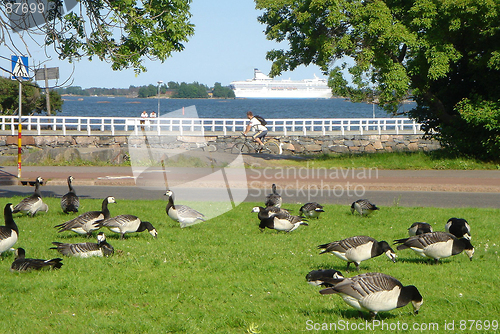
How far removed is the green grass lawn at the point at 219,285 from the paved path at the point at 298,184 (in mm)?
5007

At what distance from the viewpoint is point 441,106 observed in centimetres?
2194

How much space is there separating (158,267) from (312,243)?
110 inches

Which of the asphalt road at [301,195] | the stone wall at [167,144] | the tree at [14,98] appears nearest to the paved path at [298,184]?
the asphalt road at [301,195]

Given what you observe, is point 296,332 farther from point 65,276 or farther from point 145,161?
point 145,161

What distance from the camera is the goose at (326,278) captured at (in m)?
5.36

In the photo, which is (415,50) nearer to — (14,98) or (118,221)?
(118,221)

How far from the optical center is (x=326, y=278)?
221 inches

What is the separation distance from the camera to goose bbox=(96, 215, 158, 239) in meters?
8.70

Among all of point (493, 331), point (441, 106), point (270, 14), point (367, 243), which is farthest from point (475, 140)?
point (493, 331)

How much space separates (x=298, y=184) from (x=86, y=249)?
1045 cm

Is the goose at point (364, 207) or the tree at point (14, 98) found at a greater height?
the tree at point (14, 98)

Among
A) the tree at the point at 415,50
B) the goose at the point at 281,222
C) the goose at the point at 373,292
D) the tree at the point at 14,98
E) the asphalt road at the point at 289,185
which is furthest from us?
the tree at the point at 14,98

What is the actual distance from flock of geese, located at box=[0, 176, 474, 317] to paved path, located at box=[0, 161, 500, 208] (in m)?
4.01

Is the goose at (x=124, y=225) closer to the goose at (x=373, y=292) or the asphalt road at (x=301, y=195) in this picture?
the goose at (x=373, y=292)
